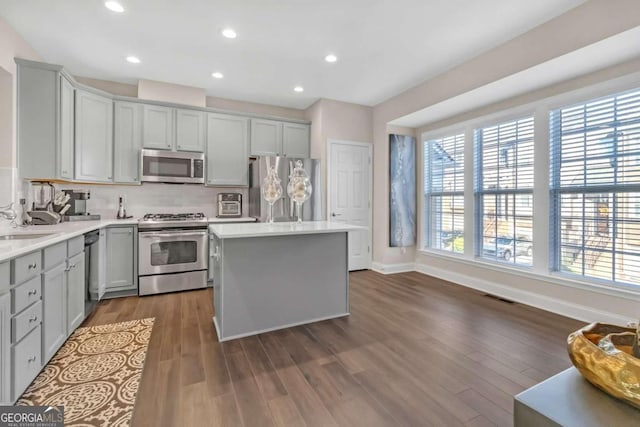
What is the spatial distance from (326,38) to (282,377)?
3.10 metres

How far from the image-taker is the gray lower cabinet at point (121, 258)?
3465 millimetres

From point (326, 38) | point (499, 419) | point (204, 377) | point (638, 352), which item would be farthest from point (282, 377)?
point (326, 38)

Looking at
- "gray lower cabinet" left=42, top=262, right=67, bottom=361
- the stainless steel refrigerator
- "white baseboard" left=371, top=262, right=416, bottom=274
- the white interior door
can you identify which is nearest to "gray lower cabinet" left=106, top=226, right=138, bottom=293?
"gray lower cabinet" left=42, top=262, right=67, bottom=361

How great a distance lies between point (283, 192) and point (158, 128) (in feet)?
6.34

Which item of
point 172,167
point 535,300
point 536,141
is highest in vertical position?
point 536,141

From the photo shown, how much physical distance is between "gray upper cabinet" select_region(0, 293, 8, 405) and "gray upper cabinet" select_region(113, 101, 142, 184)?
2.70 m

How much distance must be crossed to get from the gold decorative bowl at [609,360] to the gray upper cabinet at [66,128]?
4.14 meters

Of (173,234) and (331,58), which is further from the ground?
(331,58)

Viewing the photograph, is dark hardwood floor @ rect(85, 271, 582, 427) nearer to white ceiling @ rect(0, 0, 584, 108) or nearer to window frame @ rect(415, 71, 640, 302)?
window frame @ rect(415, 71, 640, 302)

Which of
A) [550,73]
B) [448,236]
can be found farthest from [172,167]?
[550,73]

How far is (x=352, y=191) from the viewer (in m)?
4.95

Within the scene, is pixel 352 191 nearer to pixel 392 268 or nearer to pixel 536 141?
pixel 392 268

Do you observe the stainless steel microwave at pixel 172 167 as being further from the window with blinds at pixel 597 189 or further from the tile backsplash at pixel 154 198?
the window with blinds at pixel 597 189

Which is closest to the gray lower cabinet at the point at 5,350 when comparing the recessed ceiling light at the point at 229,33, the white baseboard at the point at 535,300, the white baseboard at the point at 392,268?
the recessed ceiling light at the point at 229,33
